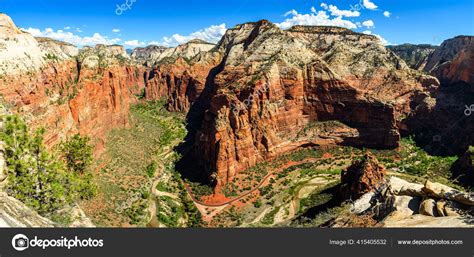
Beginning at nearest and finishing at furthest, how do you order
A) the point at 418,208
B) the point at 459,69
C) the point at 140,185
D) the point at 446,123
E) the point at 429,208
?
1. the point at 429,208
2. the point at 418,208
3. the point at 140,185
4. the point at 446,123
5. the point at 459,69

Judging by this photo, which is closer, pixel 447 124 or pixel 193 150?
pixel 193 150

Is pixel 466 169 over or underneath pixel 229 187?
over

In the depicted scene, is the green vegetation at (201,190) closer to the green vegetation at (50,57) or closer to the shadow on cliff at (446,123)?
the green vegetation at (50,57)

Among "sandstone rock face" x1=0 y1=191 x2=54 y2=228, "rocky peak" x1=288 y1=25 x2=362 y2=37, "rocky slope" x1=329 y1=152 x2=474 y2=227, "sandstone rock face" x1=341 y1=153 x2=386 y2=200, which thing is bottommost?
"sandstone rock face" x1=341 y1=153 x2=386 y2=200

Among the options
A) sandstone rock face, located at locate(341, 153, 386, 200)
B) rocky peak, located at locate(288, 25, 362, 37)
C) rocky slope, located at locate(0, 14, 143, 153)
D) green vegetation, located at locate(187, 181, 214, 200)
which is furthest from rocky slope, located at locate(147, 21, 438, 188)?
sandstone rock face, located at locate(341, 153, 386, 200)

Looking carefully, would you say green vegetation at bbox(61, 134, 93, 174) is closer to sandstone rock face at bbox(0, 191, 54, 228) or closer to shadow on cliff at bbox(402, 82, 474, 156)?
sandstone rock face at bbox(0, 191, 54, 228)

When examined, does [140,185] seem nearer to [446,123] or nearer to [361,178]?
[361,178]

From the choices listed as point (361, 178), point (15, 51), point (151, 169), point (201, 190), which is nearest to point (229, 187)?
point (201, 190)

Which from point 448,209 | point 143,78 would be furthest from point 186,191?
point 143,78
